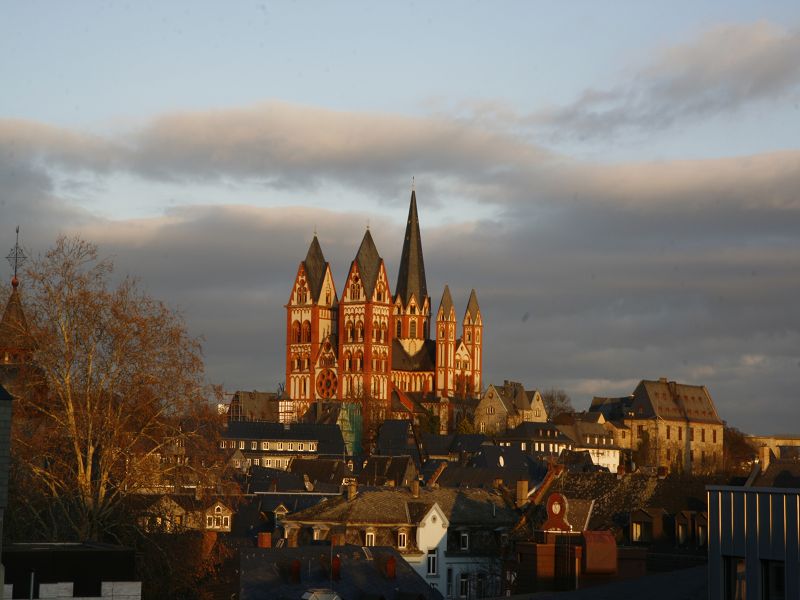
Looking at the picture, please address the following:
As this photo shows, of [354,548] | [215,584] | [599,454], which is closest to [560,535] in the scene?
[354,548]

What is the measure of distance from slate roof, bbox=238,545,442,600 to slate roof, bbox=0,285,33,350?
11562 mm

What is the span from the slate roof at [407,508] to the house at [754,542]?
113 feet

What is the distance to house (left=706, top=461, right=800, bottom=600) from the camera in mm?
30812


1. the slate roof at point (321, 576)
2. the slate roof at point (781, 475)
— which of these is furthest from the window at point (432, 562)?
the slate roof at point (781, 475)

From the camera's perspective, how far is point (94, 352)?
147 feet

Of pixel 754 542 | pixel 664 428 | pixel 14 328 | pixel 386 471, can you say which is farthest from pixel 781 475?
pixel 664 428

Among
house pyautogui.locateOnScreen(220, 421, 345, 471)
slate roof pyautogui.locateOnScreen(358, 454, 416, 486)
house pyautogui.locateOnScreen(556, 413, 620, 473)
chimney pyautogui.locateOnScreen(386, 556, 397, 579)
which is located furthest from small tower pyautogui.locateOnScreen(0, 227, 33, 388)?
house pyautogui.locateOnScreen(556, 413, 620, 473)

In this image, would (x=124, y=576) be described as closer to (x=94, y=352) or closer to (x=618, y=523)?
(x=94, y=352)

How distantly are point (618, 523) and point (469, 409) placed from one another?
131 m

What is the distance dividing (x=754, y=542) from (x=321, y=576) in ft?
75.1

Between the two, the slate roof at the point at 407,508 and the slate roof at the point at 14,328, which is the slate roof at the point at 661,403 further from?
the slate roof at the point at 14,328

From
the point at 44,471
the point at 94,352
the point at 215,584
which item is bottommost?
the point at 215,584

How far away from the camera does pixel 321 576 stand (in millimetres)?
52031

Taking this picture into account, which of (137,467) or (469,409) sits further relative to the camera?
(469,409)
